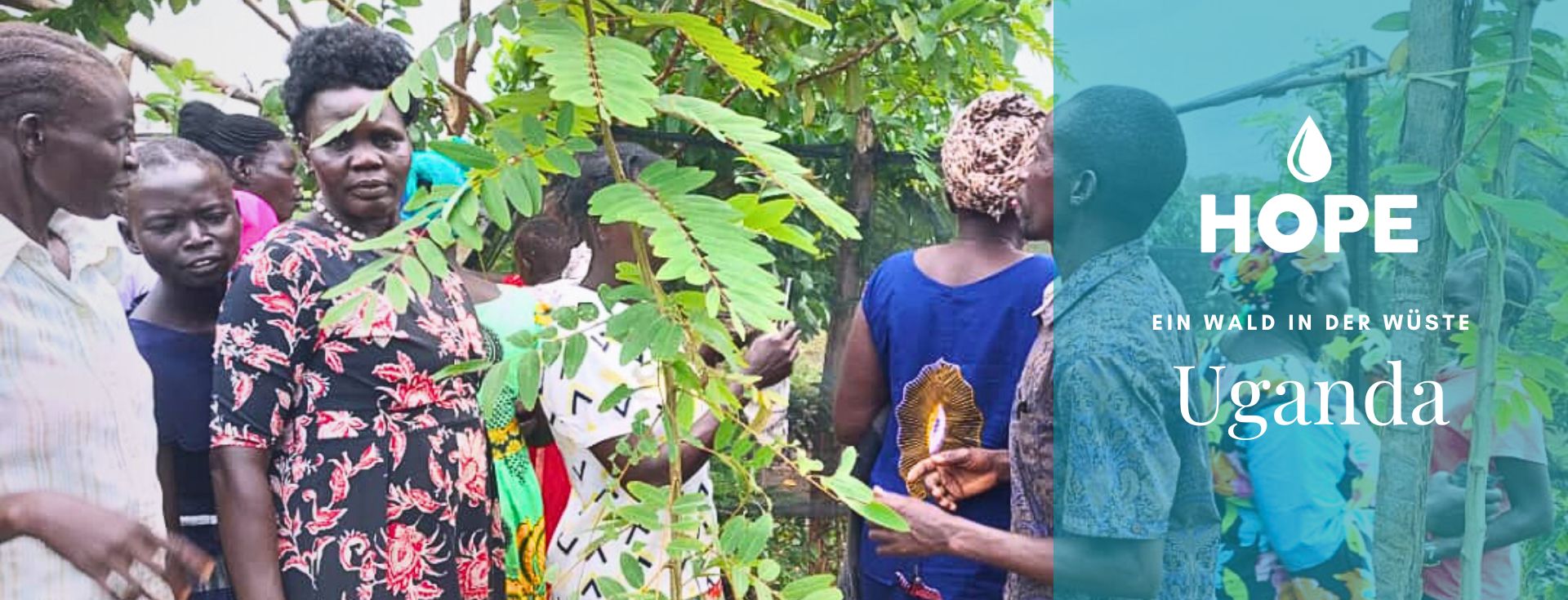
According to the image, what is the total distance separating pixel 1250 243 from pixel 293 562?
135cm

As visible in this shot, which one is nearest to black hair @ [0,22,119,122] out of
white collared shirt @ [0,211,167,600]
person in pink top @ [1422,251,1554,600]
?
white collared shirt @ [0,211,167,600]

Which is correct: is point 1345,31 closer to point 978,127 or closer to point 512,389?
point 978,127

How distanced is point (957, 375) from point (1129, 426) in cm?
66

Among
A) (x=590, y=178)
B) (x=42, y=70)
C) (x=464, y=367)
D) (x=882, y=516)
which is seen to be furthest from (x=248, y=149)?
(x=882, y=516)

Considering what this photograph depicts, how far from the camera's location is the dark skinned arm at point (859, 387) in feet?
9.61

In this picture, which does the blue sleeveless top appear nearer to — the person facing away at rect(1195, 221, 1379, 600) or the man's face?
the man's face

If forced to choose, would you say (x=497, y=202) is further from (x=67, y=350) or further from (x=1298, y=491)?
(x=1298, y=491)

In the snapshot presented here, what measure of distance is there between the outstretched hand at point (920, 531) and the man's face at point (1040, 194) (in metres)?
0.46

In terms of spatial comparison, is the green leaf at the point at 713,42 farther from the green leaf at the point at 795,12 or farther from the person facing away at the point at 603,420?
the person facing away at the point at 603,420

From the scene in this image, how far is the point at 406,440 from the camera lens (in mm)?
2160

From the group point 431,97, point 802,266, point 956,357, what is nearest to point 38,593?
point 956,357

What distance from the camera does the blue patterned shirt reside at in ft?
6.76

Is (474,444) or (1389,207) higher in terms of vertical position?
(1389,207)

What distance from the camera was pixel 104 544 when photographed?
190 cm
